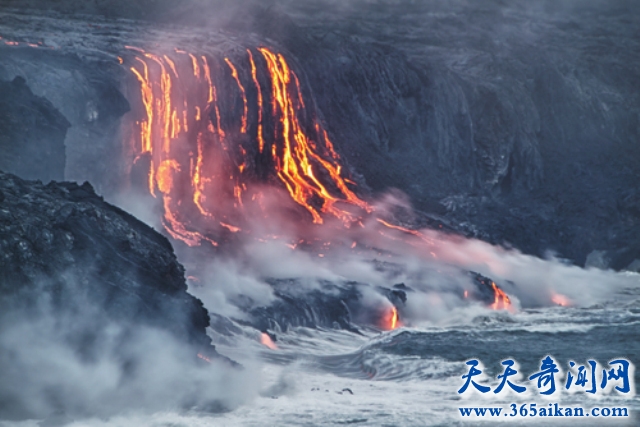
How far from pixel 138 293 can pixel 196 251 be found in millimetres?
25080

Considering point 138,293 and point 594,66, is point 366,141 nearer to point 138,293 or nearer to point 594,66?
point 594,66

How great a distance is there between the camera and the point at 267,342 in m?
34.3

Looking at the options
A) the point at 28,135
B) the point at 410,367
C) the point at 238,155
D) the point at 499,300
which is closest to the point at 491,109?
the point at 238,155

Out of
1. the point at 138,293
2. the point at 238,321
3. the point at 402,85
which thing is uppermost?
the point at 402,85

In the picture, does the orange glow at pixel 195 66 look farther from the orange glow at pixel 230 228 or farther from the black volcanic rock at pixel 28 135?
the black volcanic rock at pixel 28 135

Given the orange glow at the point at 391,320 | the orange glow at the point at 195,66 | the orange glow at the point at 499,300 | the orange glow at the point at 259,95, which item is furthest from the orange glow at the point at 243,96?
the orange glow at the point at 391,320

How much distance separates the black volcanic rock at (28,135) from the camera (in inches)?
1237

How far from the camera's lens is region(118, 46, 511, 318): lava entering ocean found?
50438 millimetres

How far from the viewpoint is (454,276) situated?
48.9m

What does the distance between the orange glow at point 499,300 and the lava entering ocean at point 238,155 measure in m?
0.08

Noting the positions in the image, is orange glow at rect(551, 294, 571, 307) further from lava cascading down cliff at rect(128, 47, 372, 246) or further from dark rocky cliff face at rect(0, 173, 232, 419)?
dark rocky cliff face at rect(0, 173, 232, 419)

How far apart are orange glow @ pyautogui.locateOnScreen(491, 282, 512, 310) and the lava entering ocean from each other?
0.26 ft

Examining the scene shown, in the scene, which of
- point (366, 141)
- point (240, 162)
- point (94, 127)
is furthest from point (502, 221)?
point (94, 127)

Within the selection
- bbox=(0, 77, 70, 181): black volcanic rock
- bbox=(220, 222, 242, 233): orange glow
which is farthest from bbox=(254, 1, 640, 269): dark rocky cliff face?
bbox=(0, 77, 70, 181): black volcanic rock
